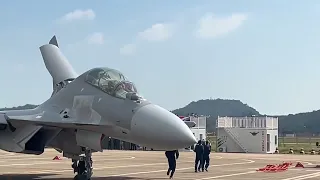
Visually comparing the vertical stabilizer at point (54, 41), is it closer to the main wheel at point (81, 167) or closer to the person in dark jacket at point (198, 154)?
the main wheel at point (81, 167)

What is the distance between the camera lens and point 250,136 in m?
51.9

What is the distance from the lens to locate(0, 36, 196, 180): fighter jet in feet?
43.6

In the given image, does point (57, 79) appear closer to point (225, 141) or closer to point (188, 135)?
point (188, 135)

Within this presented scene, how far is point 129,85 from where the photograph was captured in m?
15.0

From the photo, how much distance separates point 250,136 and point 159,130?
39884mm

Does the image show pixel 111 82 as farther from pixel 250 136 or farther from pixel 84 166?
pixel 250 136

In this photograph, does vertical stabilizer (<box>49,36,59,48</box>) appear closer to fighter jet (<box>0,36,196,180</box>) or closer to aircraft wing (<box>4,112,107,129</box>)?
fighter jet (<box>0,36,196,180</box>)

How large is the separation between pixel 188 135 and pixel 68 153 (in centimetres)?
511

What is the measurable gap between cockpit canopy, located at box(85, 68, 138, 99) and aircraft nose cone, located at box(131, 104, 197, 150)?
1.14 metres

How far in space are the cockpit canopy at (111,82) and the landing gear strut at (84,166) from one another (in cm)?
196

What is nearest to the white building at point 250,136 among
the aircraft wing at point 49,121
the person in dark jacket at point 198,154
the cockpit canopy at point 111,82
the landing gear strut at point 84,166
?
the person in dark jacket at point 198,154

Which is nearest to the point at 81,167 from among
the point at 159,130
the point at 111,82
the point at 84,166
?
the point at 84,166

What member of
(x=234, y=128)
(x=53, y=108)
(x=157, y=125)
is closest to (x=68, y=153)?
(x=53, y=108)

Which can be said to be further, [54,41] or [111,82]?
[54,41]
